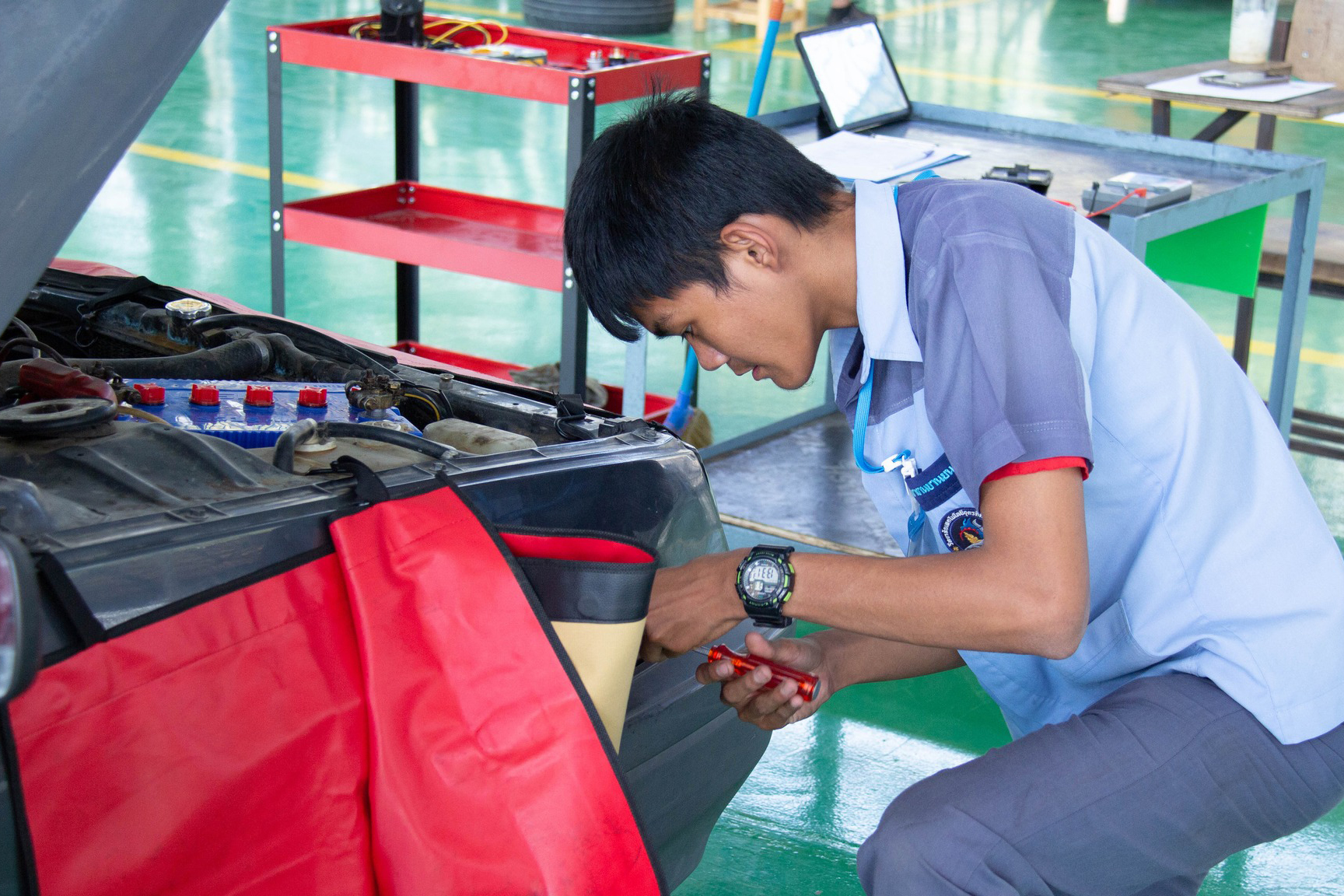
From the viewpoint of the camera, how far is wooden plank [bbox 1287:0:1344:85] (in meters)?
4.65

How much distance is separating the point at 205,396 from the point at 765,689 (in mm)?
841

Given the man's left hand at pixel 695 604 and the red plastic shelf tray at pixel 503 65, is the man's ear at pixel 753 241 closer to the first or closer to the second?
the man's left hand at pixel 695 604

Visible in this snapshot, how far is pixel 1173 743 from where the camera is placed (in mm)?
1419

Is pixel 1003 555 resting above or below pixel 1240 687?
above

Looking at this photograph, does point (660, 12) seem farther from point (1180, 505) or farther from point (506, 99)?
point (1180, 505)

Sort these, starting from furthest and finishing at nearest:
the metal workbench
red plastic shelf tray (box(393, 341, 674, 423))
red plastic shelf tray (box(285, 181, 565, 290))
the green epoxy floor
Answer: red plastic shelf tray (box(393, 341, 674, 423)) < red plastic shelf tray (box(285, 181, 565, 290)) < the metal workbench < the green epoxy floor

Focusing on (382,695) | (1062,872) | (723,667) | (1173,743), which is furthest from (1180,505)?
(382,695)

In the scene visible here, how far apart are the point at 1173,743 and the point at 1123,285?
49cm

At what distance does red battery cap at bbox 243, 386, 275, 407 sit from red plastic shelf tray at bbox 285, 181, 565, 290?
1.67m

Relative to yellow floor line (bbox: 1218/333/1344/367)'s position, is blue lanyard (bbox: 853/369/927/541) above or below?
above

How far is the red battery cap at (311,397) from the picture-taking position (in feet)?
5.89

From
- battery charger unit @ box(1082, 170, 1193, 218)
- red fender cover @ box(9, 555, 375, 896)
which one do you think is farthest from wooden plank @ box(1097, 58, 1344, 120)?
red fender cover @ box(9, 555, 375, 896)

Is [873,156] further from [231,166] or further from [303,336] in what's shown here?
[231,166]

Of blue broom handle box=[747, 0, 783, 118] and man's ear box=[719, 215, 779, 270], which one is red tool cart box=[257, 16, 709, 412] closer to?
blue broom handle box=[747, 0, 783, 118]
